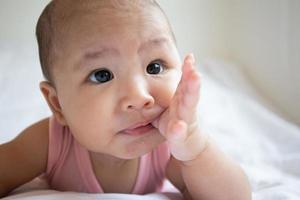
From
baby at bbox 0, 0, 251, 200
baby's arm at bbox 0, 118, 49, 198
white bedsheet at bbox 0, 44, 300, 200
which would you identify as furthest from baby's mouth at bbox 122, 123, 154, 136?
baby's arm at bbox 0, 118, 49, 198

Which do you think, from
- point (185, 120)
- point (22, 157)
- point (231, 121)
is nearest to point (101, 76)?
point (185, 120)

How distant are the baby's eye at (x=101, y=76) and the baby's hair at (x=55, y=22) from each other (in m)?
0.08

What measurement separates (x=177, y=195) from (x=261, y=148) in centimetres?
35

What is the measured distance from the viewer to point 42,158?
91 cm

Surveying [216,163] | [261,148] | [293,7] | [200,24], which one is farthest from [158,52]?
[200,24]

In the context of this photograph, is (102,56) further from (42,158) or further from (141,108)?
(42,158)

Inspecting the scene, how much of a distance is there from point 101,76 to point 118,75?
0.03 metres

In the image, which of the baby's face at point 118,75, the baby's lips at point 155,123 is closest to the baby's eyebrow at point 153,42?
the baby's face at point 118,75

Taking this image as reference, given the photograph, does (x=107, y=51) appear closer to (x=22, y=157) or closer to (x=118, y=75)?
(x=118, y=75)

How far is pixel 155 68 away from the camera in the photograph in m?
0.76

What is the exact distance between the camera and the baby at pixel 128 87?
Result: 0.71 meters

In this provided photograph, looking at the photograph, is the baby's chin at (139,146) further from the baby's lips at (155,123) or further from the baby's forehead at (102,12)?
the baby's forehead at (102,12)

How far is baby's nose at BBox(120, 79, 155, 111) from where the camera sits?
2.28 ft

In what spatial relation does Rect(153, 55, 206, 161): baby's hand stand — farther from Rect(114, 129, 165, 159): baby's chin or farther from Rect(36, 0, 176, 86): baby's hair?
Rect(36, 0, 176, 86): baby's hair
